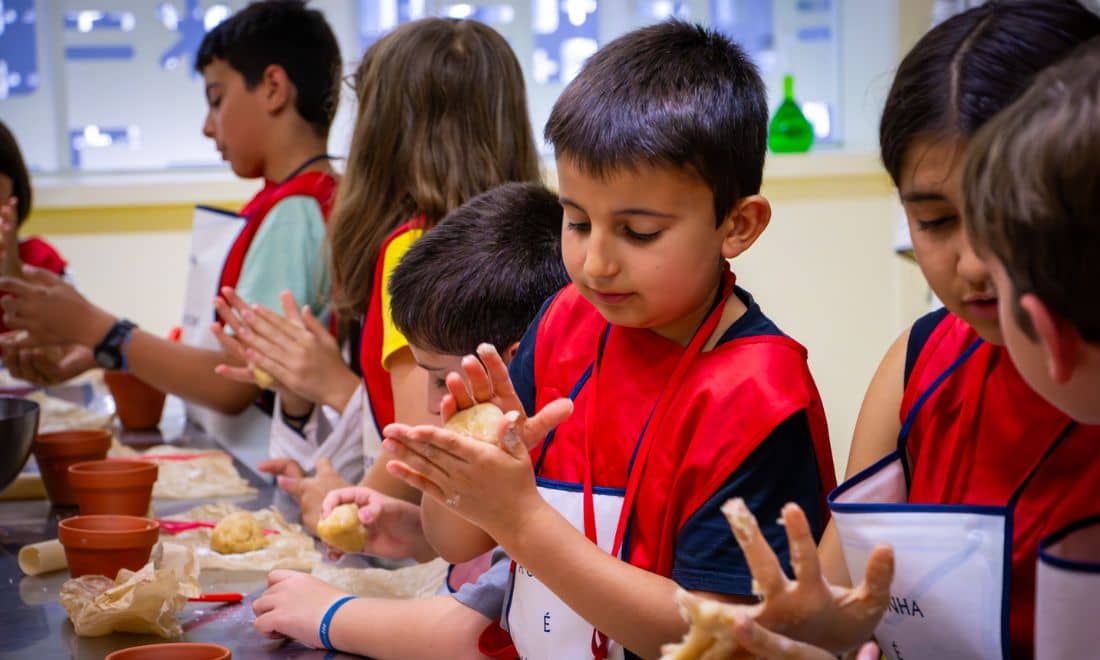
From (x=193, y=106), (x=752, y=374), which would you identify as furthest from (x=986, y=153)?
(x=193, y=106)

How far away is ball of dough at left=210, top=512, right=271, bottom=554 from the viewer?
62.4 inches

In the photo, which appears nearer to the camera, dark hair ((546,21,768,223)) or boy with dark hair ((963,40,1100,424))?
boy with dark hair ((963,40,1100,424))

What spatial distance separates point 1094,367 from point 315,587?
0.83 meters

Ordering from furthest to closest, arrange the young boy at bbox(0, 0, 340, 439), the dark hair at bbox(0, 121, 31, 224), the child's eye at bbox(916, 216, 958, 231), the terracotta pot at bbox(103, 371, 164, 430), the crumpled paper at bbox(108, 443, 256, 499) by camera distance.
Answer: the dark hair at bbox(0, 121, 31, 224)
the terracotta pot at bbox(103, 371, 164, 430)
the young boy at bbox(0, 0, 340, 439)
the crumpled paper at bbox(108, 443, 256, 499)
the child's eye at bbox(916, 216, 958, 231)

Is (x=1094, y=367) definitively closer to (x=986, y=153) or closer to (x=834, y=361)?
(x=986, y=153)

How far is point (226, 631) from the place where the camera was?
128 cm

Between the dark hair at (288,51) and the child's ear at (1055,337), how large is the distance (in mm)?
1947

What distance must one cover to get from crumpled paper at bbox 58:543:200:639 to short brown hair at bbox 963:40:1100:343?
2.87ft

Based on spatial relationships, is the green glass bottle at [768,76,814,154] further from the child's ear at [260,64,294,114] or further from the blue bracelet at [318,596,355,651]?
the blue bracelet at [318,596,355,651]

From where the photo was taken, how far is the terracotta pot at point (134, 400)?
2.61 m

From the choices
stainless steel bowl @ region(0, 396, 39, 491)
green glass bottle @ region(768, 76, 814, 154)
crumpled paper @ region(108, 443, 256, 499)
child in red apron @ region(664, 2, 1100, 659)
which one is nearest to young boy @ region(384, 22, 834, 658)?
child in red apron @ region(664, 2, 1100, 659)

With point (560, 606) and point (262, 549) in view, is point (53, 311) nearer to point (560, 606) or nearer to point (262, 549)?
point (262, 549)

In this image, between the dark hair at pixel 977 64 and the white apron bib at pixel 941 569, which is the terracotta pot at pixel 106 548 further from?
the dark hair at pixel 977 64

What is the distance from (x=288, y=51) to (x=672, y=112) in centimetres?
162
